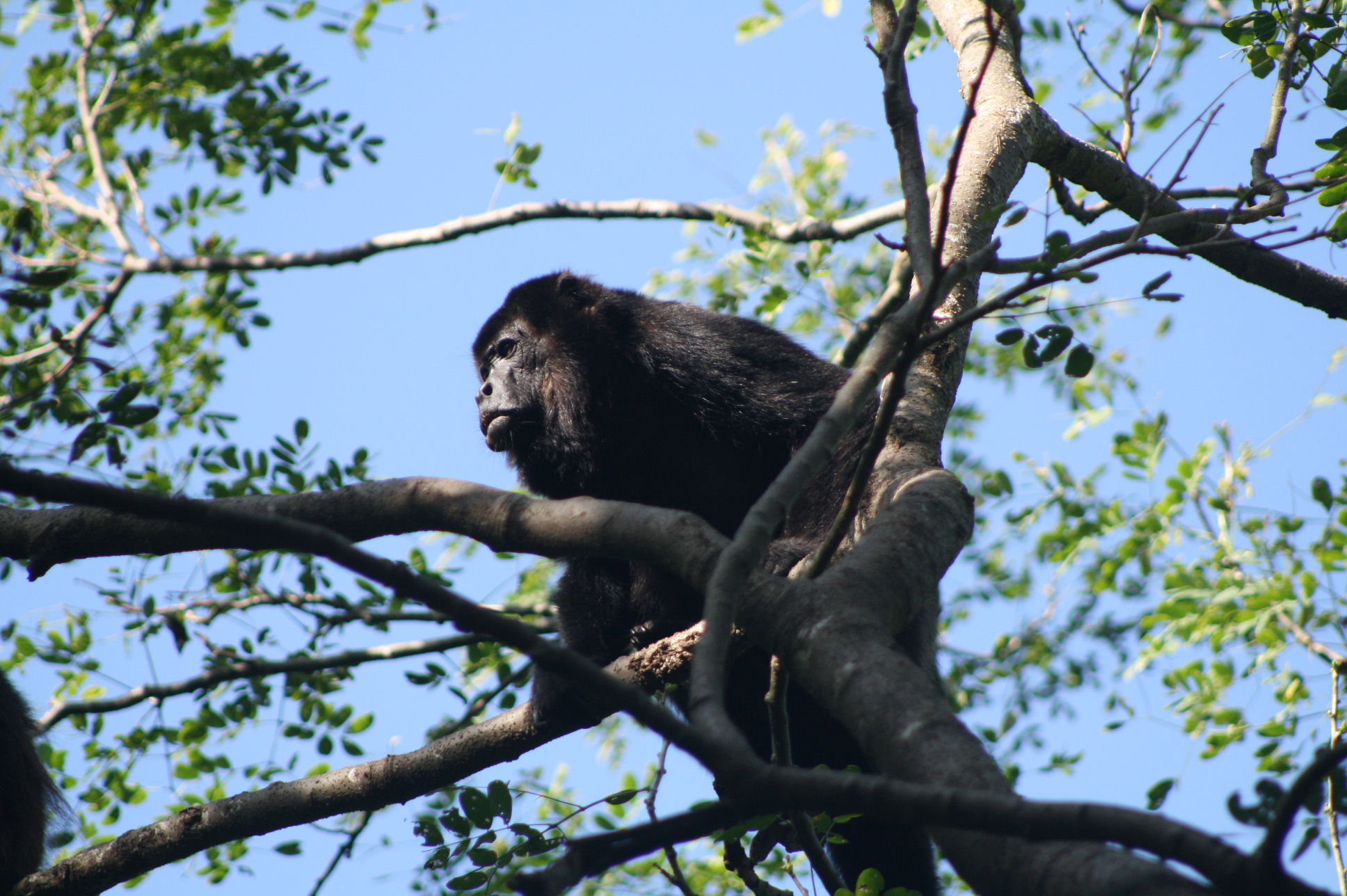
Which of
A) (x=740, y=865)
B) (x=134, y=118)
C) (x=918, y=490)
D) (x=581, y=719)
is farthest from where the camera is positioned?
(x=134, y=118)

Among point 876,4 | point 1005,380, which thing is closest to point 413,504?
point 876,4

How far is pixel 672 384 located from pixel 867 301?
14.1ft

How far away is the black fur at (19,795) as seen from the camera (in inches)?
117

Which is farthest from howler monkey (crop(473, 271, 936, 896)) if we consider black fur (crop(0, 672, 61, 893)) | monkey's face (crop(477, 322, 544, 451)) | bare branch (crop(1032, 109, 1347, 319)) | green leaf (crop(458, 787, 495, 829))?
black fur (crop(0, 672, 61, 893))

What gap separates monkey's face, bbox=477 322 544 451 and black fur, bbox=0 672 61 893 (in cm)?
191

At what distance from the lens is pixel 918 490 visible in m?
1.88

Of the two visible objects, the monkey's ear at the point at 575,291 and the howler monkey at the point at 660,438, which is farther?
the monkey's ear at the point at 575,291

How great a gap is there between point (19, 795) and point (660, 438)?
2459mm

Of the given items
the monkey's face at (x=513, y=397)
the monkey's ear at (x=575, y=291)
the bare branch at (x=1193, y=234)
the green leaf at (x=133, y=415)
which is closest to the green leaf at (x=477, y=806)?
the green leaf at (x=133, y=415)

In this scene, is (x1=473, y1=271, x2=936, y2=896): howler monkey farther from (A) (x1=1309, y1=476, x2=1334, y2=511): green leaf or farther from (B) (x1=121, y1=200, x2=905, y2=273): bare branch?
(A) (x1=1309, y1=476, x2=1334, y2=511): green leaf

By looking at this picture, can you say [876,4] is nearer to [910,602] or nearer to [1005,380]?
[910,602]

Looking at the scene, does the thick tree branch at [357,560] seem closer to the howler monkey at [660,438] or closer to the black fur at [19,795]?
the howler monkey at [660,438]

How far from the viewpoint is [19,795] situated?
3098 mm

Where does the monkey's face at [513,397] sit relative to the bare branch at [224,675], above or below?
above
